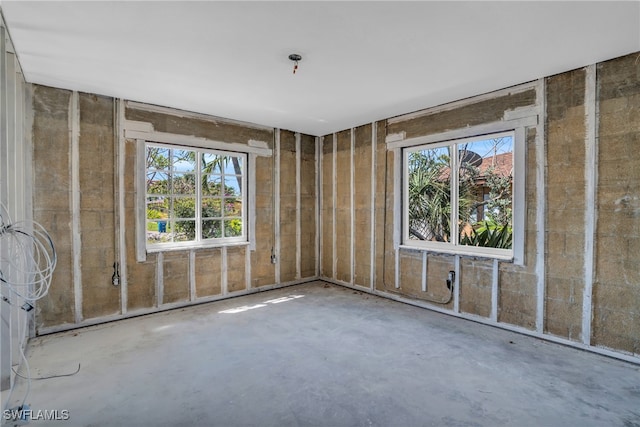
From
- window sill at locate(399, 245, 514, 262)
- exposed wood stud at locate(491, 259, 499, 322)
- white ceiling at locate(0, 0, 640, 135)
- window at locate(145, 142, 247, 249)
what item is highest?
white ceiling at locate(0, 0, 640, 135)

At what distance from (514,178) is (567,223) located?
26.8 inches

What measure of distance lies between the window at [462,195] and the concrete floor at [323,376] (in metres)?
1.05

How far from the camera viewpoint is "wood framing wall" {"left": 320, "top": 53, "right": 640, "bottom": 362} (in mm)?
2900

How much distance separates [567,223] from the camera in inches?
127

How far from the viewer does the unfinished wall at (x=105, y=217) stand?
11.7 ft

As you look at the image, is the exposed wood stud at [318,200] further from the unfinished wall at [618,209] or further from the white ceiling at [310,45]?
the unfinished wall at [618,209]

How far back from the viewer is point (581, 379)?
2.58 meters

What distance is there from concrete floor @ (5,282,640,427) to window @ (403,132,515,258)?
105 centimetres

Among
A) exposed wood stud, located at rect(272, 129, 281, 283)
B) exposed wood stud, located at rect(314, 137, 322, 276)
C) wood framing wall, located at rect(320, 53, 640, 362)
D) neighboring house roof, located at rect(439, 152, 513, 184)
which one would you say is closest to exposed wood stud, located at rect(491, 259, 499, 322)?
wood framing wall, located at rect(320, 53, 640, 362)

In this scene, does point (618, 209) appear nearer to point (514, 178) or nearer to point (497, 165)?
point (514, 178)

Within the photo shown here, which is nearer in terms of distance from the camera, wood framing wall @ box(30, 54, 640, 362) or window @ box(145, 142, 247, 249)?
wood framing wall @ box(30, 54, 640, 362)

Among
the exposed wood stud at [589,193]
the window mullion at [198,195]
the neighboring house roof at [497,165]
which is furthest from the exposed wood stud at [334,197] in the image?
the exposed wood stud at [589,193]

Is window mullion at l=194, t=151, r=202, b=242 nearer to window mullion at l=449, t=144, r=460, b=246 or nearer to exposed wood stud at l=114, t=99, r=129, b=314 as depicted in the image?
exposed wood stud at l=114, t=99, r=129, b=314
